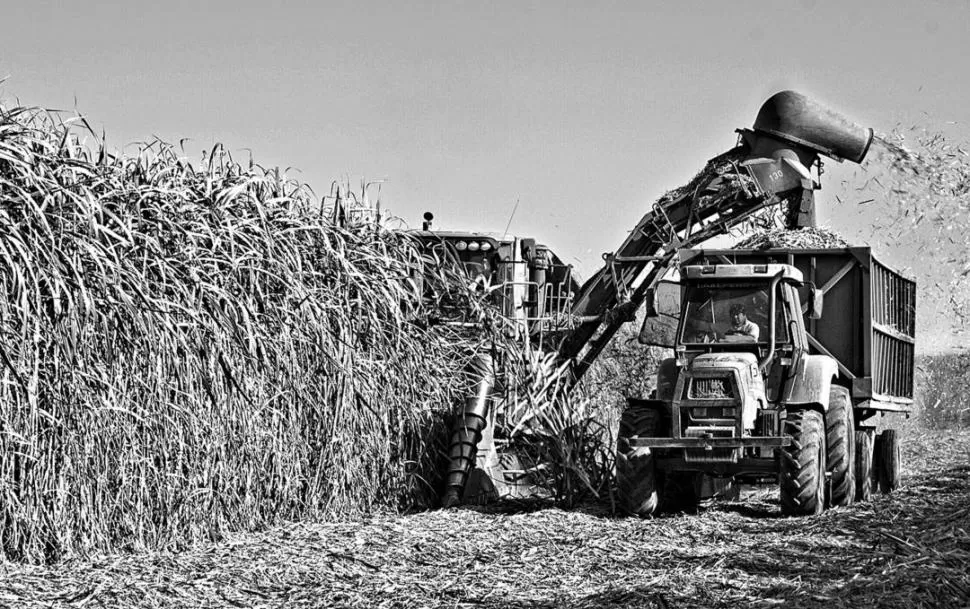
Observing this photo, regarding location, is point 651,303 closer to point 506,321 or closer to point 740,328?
point 740,328

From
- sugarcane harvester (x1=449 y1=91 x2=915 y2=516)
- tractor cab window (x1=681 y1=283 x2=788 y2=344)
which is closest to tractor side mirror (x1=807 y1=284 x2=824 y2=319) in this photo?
sugarcane harvester (x1=449 y1=91 x2=915 y2=516)

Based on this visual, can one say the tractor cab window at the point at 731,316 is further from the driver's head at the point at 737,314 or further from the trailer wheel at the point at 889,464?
the trailer wheel at the point at 889,464

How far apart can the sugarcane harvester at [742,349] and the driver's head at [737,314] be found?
5 cm

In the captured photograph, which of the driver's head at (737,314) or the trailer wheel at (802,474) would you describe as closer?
the trailer wheel at (802,474)

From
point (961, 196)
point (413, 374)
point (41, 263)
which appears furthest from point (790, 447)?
point (41, 263)

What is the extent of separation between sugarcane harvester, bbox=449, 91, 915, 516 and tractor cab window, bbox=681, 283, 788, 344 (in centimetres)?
1

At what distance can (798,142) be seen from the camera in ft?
37.6

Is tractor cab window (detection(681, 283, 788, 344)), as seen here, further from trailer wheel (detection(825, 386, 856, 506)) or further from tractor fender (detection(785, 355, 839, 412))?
trailer wheel (detection(825, 386, 856, 506))

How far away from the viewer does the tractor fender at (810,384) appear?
10070mm

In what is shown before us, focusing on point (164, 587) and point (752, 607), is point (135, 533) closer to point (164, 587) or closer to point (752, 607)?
point (164, 587)

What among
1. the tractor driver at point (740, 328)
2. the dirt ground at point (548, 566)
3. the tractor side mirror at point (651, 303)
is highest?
the tractor side mirror at point (651, 303)

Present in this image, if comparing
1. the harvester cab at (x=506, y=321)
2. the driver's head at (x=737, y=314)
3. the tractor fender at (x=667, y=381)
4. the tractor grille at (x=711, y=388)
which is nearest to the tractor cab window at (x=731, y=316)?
the driver's head at (x=737, y=314)

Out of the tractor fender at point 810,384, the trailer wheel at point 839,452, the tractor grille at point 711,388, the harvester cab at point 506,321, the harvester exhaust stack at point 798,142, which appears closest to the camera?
the tractor grille at point 711,388

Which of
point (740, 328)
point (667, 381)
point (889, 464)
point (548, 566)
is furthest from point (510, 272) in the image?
point (548, 566)
